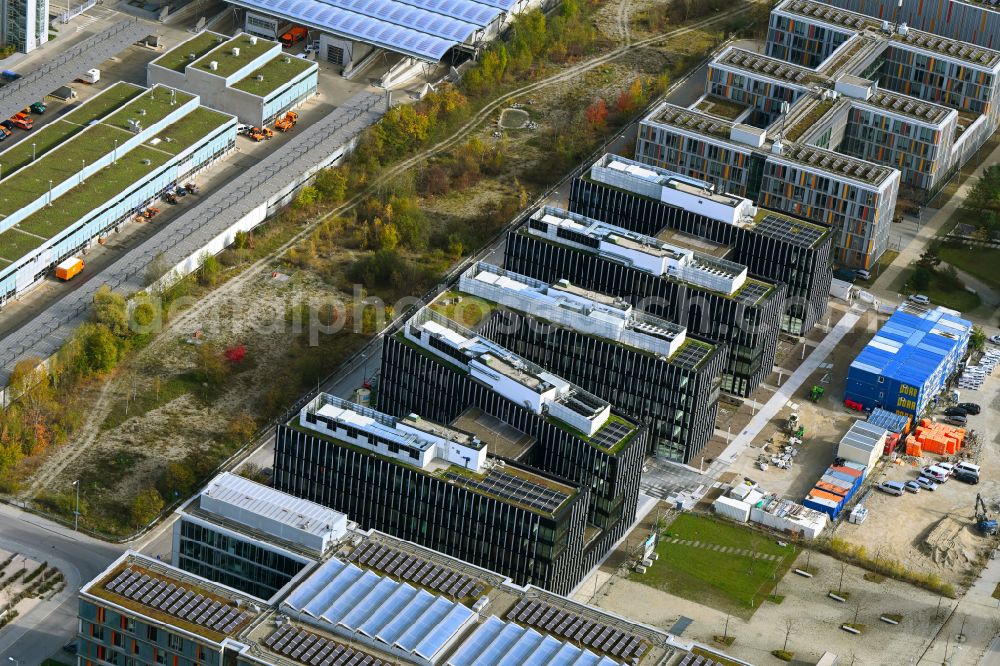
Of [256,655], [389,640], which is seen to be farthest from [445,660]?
[256,655]

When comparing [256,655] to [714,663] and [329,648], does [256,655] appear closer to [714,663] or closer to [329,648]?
[329,648]

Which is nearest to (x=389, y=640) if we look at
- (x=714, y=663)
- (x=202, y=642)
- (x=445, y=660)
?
(x=445, y=660)

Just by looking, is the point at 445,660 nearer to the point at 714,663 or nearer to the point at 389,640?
the point at 389,640

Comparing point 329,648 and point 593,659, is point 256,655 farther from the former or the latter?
point 593,659

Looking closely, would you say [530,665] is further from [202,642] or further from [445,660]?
[202,642]

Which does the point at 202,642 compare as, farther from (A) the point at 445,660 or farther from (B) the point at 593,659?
(B) the point at 593,659

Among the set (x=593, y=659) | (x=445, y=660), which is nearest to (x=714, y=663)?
(x=593, y=659)

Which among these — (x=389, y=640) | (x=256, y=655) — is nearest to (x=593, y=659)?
(x=389, y=640)
